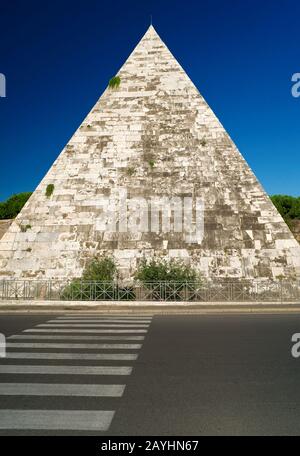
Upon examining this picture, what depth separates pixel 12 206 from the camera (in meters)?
44.4

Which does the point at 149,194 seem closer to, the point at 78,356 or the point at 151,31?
the point at 151,31

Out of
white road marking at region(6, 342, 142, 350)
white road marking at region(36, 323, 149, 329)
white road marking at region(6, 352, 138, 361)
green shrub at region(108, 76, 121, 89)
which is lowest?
white road marking at region(36, 323, 149, 329)

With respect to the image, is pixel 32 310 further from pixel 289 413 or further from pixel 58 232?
pixel 289 413

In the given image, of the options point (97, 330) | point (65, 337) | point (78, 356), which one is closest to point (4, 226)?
point (97, 330)

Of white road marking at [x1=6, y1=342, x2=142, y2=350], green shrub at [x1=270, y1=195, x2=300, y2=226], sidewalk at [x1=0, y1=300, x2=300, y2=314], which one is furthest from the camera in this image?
green shrub at [x1=270, y1=195, x2=300, y2=226]

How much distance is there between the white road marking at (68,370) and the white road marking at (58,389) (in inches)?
19.3

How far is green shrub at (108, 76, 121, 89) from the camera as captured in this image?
19953mm

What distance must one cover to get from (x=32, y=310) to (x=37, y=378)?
8250 mm

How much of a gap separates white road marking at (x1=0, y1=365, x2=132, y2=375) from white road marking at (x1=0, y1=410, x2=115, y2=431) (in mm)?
1339

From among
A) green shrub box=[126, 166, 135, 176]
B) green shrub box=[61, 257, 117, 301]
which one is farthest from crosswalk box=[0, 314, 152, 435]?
green shrub box=[126, 166, 135, 176]

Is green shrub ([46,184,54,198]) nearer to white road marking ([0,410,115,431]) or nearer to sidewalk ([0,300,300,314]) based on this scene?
sidewalk ([0,300,300,314])

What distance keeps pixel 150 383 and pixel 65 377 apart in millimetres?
1107

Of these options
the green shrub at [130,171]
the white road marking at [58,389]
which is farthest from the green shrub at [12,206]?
the white road marking at [58,389]

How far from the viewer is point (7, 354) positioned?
6.29m
